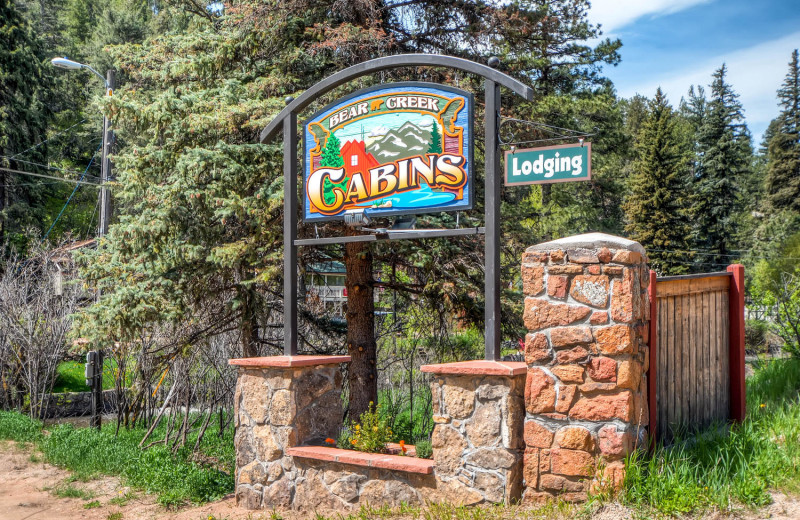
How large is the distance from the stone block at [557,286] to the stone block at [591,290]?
0.05 m

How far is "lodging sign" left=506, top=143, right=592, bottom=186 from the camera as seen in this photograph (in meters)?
5.08

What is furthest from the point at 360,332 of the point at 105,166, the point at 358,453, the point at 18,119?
the point at 18,119

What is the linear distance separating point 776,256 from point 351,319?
29890 millimetres

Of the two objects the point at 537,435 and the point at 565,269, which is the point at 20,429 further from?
the point at 565,269

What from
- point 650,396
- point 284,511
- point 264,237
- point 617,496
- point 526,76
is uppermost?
point 526,76

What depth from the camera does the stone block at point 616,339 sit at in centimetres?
448

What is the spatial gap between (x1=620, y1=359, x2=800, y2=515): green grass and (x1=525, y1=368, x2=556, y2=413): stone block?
65 cm

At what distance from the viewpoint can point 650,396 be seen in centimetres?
481

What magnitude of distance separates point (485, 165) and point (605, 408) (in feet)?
7.27

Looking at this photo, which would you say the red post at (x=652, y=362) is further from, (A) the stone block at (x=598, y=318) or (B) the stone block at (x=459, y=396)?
(B) the stone block at (x=459, y=396)

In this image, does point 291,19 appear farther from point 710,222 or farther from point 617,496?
point 710,222

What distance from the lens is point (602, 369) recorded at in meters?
4.56

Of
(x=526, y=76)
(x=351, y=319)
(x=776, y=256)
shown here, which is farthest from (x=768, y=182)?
(x=351, y=319)

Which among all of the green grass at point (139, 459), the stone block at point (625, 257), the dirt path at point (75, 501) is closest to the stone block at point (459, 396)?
the dirt path at point (75, 501)
